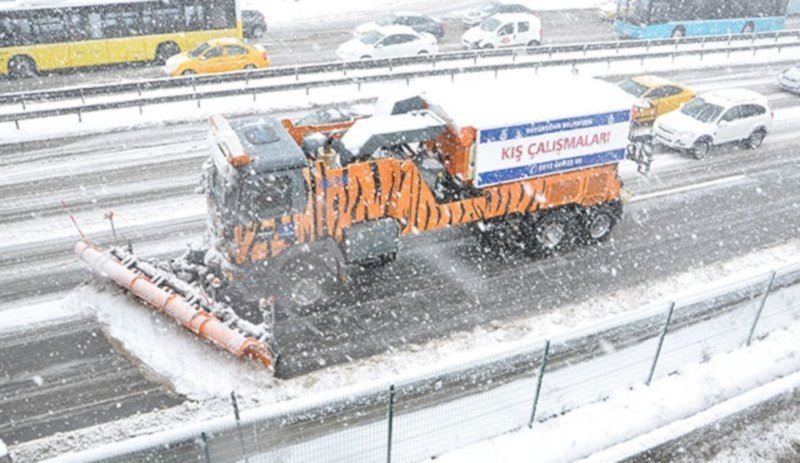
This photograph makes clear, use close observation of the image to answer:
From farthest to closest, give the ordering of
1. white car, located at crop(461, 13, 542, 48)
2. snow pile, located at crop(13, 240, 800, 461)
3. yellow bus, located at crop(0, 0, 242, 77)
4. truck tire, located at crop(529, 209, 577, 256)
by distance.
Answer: white car, located at crop(461, 13, 542, 48)
yellow bus, located at crop(0, 0, 242, 77)
truck tire, located at crop(529, 209, 577, 256)
snow pile, located at crop(13, 240, 800, 461)

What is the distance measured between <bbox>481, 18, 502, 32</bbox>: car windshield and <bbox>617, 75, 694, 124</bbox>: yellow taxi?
8.77 m

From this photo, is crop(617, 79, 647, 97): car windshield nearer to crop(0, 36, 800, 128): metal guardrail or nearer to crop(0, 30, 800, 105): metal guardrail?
crop(0, 36, 800, 128): metal guardrail

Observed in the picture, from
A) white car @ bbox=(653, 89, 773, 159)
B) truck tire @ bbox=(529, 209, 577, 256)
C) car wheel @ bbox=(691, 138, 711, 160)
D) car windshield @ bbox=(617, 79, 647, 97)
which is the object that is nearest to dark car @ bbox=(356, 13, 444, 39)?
car windshield @ bbox=(617, 79, 647, 97)

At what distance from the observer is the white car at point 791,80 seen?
24578 millimetres

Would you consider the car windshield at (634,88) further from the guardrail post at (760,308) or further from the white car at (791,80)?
the guardrail post at (760,308)

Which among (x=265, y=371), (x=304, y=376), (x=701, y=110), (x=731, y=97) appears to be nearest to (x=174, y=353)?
(x=265, y=371)

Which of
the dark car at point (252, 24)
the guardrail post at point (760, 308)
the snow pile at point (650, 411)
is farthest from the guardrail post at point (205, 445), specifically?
the dark car at point (252, 24)

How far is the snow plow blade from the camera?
10094 millimetres

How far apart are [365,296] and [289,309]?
4.82ft

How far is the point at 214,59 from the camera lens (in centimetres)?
2392

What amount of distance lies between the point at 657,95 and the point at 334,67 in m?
11.2

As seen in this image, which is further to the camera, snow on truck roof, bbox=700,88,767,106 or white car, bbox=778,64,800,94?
white car, bbox=778,64,800,94

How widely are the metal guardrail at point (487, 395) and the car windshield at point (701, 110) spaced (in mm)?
9547

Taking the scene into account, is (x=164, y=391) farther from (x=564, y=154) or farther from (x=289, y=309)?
(x=564, y=154)
